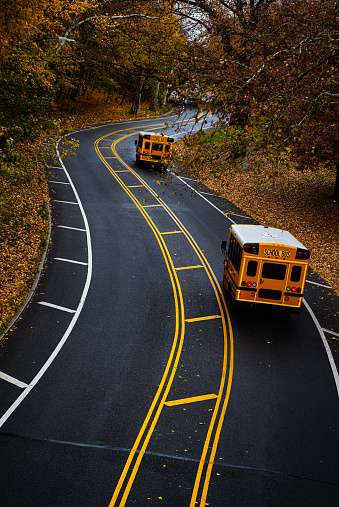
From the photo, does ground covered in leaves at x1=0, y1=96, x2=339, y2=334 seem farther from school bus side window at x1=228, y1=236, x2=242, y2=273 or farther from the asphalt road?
school bus side window at x1=228, y1=236, x2=242, y2=273

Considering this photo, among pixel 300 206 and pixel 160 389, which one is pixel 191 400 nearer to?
pixel 160 389

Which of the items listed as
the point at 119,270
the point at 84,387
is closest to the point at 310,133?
the point at 119,270

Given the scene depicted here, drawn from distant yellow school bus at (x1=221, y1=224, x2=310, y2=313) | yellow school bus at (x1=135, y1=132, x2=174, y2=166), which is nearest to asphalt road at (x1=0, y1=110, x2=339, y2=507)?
distant yellow school bus at (x1=221, y1=224, x2=310, y2=313)

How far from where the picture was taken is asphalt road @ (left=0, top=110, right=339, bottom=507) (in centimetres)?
789

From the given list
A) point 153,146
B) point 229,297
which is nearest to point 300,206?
point 153,146

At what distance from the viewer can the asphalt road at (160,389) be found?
7.89m

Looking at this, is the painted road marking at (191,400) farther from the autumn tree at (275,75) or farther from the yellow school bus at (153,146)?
the yellow school bus at (153,146)

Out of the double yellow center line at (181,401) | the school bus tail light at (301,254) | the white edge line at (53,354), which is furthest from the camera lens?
the school bus tail light at (301,254)

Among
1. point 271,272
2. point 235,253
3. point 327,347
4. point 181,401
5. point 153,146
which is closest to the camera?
point 181,401

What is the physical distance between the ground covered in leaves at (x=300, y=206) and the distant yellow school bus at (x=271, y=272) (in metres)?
4.89

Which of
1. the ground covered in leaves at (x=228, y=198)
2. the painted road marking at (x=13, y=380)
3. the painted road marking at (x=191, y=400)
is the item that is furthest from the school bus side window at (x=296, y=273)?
the painted road marking at (x=13, y=380)

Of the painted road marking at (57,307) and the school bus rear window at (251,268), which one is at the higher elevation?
the school bus rear window at (251,268)

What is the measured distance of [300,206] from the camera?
87.5ft

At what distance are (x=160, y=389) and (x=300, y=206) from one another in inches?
752
